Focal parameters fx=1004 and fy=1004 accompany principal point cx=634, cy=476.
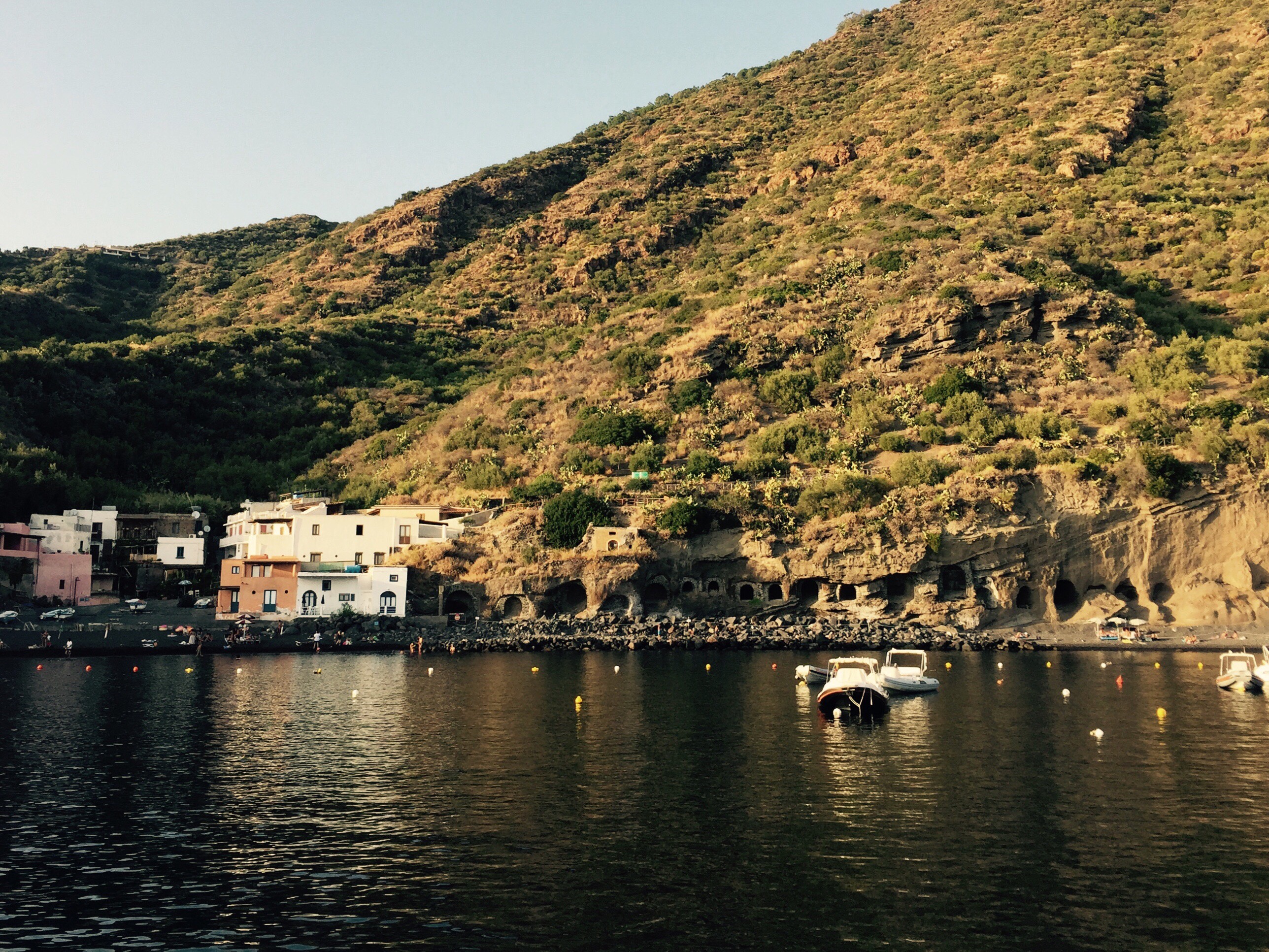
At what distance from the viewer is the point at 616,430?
9125 centimetres

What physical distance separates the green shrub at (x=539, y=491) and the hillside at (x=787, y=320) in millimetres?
987

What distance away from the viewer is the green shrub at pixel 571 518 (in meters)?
75.9

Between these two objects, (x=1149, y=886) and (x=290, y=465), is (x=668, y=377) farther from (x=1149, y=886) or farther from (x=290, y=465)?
(x=1149, y=886)

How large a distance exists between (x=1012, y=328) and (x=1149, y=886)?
275ft

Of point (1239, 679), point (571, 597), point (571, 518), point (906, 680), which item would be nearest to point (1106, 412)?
point (1239, 679)

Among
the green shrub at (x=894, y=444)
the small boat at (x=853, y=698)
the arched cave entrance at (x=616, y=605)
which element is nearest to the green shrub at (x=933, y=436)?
the green shrub at (x=894, y=444)

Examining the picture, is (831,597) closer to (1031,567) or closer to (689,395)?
(1031,567)

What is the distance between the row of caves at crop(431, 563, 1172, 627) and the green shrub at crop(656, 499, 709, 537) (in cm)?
301

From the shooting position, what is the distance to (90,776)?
2791 cm

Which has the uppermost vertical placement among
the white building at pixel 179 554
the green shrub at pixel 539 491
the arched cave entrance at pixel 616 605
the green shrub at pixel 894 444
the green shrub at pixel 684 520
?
the green shrub at pixel 894 444

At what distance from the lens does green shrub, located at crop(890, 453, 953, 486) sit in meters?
76.3

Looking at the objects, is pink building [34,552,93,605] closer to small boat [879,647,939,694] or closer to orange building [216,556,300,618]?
orange building [216,556,300,618]

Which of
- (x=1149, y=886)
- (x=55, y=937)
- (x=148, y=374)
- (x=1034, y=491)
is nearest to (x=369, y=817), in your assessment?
(x=55, y=937)

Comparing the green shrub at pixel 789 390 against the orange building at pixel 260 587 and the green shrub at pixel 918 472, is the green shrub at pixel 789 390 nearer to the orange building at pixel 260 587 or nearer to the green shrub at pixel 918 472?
the green shrub at pixel 918 472
